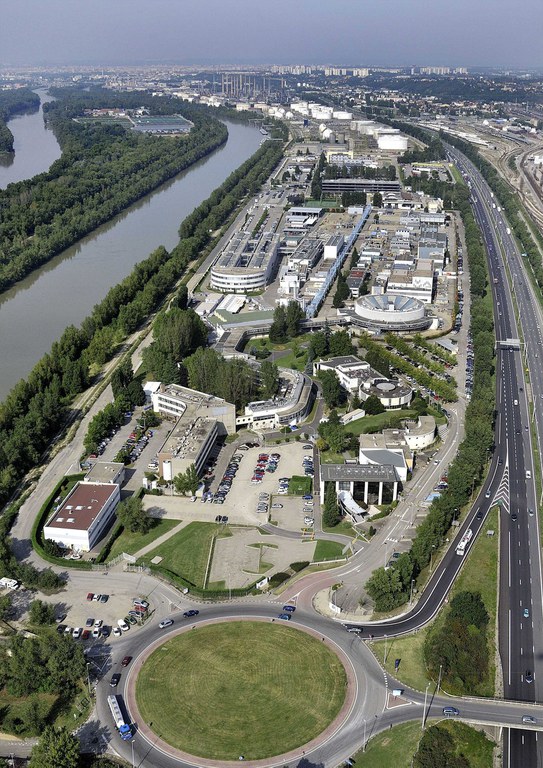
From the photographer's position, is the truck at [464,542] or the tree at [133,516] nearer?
the truck at [464,542]

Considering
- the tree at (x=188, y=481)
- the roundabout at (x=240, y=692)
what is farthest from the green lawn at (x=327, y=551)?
the tree at (x=188, y=481)

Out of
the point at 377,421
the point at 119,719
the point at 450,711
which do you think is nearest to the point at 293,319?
the point at 377,421

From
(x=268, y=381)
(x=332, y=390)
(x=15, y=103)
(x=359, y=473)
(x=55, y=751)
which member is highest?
(x=15, y=103)

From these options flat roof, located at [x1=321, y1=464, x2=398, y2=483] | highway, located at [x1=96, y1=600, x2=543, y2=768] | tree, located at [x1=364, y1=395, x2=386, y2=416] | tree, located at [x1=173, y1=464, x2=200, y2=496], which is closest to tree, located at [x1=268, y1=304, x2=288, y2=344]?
tree, located at [x1=364, y1=395, x2=386, y2=416]

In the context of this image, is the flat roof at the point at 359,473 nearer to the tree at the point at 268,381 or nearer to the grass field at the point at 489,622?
the grass field at the point at 489,622

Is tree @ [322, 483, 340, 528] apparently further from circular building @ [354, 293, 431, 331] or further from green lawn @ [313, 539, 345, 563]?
circular building @ [354, 293, 431, 331]

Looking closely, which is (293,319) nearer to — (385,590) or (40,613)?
(385,590)

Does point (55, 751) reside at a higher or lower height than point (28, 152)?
lower
